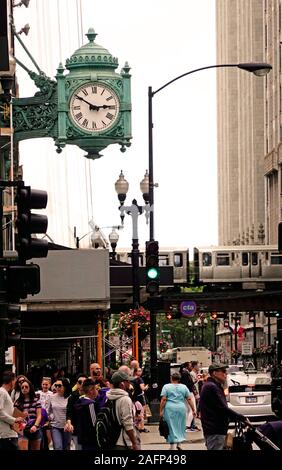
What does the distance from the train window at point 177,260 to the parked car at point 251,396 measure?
186 ft

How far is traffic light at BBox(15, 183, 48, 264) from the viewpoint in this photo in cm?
1619

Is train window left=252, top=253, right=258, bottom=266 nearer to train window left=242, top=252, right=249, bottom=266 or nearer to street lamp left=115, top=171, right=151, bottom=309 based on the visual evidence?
train window left=242, top=252, right=249, bottom=266

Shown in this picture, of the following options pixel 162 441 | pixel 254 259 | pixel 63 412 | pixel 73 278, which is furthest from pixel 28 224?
pixel 254 259

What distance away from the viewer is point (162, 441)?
3169 centimetres

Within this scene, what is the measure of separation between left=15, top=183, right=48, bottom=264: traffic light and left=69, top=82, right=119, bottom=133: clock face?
2271 centimetres

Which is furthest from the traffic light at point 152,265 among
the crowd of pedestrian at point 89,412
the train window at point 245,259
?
the train window at point 245,259

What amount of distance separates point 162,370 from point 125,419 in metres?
23.5

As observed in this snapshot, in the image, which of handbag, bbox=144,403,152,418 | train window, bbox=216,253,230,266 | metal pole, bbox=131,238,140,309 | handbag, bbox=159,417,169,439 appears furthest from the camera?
train window, bbox=216,253,230,266

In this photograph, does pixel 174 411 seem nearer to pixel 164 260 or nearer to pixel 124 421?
pixel 124 421

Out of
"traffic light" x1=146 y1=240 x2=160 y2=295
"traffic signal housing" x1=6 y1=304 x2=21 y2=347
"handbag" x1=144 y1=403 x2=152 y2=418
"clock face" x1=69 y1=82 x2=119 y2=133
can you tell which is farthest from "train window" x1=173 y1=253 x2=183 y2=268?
"traffic signal housing" x1=6 y1=304 x2=21 y2=347

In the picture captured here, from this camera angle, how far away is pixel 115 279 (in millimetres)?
52469

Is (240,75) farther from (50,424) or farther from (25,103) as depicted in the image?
Result: (50,424)

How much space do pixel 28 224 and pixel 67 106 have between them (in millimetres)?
24132

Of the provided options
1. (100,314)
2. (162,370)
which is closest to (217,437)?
(162,370)
